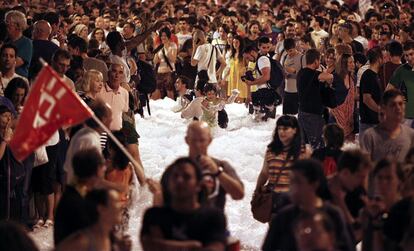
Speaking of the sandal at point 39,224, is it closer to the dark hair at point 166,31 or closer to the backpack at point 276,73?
the backpack at point 276,73

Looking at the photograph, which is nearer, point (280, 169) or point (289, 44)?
point (280, 169)

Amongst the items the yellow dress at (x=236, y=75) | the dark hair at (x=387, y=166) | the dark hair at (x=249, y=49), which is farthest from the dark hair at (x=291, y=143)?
the yellow dress at (x=236, y=75)

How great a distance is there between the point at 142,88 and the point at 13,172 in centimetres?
938

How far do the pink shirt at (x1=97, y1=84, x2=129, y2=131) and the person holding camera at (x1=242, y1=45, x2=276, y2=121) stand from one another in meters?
6.62

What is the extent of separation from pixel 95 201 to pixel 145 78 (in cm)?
1430

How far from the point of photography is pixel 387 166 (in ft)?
32.0

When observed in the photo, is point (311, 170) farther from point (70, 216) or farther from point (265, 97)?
point (265, 97)

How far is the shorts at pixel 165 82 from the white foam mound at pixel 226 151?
0.64 meters

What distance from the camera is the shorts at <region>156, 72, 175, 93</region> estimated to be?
26.4 m

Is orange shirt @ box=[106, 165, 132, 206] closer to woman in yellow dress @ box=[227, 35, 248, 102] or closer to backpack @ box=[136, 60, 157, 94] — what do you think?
backpack @ box=[136, 60, 157, 94]

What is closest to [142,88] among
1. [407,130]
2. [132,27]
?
[132,27]

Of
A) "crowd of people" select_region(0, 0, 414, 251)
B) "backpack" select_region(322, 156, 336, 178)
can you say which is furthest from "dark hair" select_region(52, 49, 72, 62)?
"backpack" select_region(322, 156, 336, 178)

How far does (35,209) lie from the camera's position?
14.9m

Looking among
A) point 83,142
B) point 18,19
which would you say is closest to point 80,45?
point 18,19
